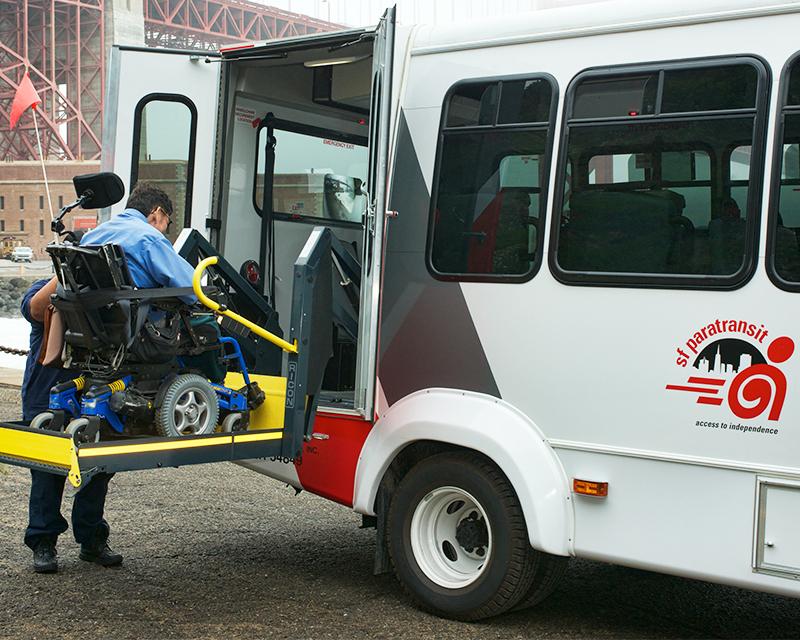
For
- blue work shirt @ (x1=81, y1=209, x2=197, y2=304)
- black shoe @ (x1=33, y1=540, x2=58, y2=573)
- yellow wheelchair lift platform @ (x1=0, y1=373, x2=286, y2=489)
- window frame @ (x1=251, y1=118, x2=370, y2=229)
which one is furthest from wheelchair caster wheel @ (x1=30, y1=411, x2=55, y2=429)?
window frame @ (x1=251, y1=118, x2=370, y2=229)

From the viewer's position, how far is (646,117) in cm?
455

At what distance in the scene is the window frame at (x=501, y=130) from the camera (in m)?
4.81

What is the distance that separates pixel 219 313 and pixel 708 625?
2.64 metres

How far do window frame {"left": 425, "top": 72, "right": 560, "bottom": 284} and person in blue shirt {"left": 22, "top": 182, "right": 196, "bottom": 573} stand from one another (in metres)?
1.15

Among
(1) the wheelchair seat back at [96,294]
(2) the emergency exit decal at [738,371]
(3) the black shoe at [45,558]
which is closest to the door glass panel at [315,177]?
(1) the wheelchair seat back at [96,294]

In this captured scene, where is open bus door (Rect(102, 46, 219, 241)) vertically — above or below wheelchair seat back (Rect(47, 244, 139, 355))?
above

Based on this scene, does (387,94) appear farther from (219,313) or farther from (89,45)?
(89,45)

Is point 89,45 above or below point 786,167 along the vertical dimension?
above

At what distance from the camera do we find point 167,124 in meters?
6.56

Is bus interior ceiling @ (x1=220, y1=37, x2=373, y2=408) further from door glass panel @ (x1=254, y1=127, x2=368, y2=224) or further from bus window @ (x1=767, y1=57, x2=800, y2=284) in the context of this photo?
bus window @ (x1=767, y1=57, x2=800, y2=284)

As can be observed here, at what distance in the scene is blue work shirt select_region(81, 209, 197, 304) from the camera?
491 centimetres

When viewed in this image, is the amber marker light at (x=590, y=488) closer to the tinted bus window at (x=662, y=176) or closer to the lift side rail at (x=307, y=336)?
the tinted bus window at (x=662, y=176)

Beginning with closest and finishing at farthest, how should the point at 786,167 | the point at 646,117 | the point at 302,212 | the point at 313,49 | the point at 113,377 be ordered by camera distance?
the point at 786,167 < the point at 646,117 < the point at 113,377 < the point at 313,49 < the point at 302,212

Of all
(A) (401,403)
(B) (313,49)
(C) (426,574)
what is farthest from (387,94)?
(C) (426,574)
